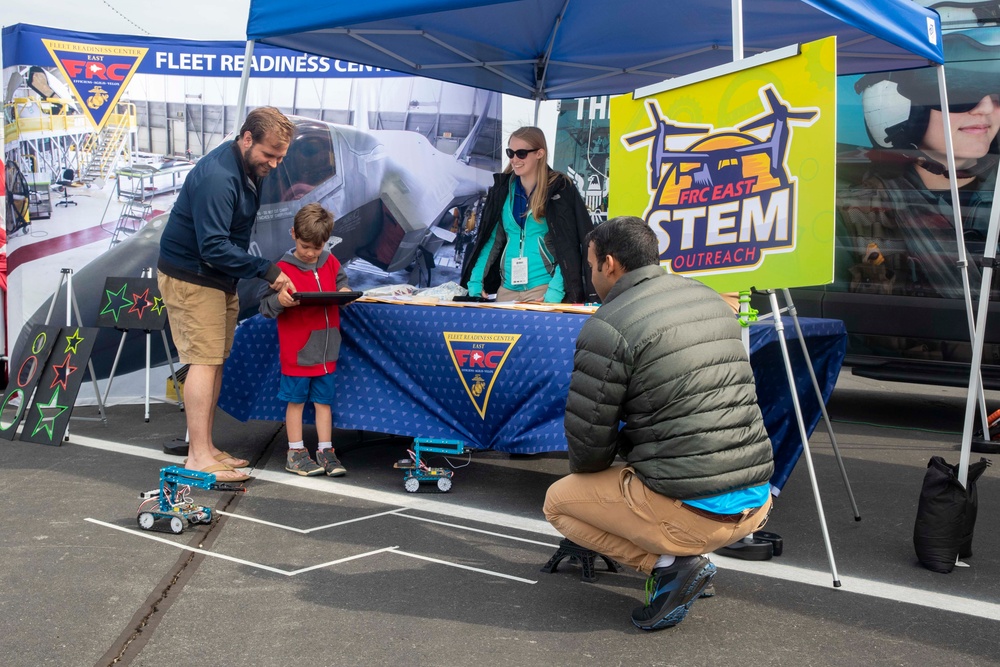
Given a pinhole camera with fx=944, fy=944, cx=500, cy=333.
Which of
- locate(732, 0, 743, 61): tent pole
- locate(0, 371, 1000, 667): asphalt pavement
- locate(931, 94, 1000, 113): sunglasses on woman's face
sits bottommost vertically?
locate(0, 371, 1000, 667): asphalt pavement

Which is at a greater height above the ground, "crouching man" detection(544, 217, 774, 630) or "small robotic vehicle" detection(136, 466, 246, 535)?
"crouching man" detection(544, 217, 774, 630)

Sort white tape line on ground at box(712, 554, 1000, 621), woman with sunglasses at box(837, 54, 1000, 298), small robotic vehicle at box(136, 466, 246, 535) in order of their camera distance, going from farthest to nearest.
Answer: woman with sunglasses at box(837, 54, 1000, 298) < small robotic vehicle at box(136, 466, 246, 535) < white tape line on ground at box(712, 554, 1000, 621)

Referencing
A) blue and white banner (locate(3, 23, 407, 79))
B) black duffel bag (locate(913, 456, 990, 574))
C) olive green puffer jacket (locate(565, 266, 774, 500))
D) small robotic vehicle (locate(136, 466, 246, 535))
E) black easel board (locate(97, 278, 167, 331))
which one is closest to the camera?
olive green puffer jacket (locate(565, 266, 774, 500))

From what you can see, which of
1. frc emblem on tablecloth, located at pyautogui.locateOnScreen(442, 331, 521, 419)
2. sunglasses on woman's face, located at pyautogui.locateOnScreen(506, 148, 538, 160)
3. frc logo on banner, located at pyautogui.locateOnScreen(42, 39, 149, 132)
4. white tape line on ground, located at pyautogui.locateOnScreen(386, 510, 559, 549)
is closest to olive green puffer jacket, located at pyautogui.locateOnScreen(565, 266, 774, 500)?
white tape line on ground, located at pyautogui.locateOnScreen(386, 510, 559, 549)

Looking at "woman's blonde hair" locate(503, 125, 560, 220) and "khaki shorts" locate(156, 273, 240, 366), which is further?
"woman's blonde hair" locate(503, 125, 560, 220)

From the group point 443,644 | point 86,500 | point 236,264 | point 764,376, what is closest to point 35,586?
point 86,500

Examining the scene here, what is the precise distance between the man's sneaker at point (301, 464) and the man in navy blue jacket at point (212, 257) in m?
0.29

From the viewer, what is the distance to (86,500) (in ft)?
14.3

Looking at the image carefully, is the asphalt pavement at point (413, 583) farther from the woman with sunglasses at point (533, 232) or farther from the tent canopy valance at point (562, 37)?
the tent canopy valance at point (562, 37)

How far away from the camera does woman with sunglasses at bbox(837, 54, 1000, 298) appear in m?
6.26

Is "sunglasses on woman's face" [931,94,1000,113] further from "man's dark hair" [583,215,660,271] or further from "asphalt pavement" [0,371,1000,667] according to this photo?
"man's dark hair" [583,215,660,271]

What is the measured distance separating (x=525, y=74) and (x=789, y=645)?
4809 mm

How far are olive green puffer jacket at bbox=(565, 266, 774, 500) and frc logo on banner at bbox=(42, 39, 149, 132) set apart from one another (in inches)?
194

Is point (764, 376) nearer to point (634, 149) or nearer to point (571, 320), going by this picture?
point (571, 320)
